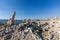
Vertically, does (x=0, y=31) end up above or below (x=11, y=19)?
below

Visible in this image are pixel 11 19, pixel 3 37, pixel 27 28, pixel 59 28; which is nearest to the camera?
pixel 3 37

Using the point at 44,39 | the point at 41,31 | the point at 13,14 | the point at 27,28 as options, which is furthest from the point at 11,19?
the point at 44,39

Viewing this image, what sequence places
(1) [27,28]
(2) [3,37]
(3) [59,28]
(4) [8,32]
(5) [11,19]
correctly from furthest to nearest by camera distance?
(5) [11,19]
(3) [59,28]
(1) [27,28]
(4) [8,32]
(2) [3,37]

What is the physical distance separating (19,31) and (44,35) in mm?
4302

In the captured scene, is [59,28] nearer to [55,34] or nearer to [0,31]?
[55,34]

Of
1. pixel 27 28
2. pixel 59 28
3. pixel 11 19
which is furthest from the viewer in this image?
pixel 11 19

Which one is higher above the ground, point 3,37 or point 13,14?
point 13,14

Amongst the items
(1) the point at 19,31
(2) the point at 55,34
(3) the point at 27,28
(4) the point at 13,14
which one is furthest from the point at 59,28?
(4) the point at 13,14

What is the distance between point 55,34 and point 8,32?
8.09 meters

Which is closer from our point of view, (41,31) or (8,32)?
(8,32)

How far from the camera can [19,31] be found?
67.7 ft

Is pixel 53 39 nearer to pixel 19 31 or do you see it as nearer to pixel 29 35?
pixel 29 35

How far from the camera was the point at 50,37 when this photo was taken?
1961 centimetres

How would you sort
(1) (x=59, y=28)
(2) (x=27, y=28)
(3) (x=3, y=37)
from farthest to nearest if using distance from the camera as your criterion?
(1) (x=59, y=28)
(2) (x=27, y=28)
(3) (x=3, y=37)
